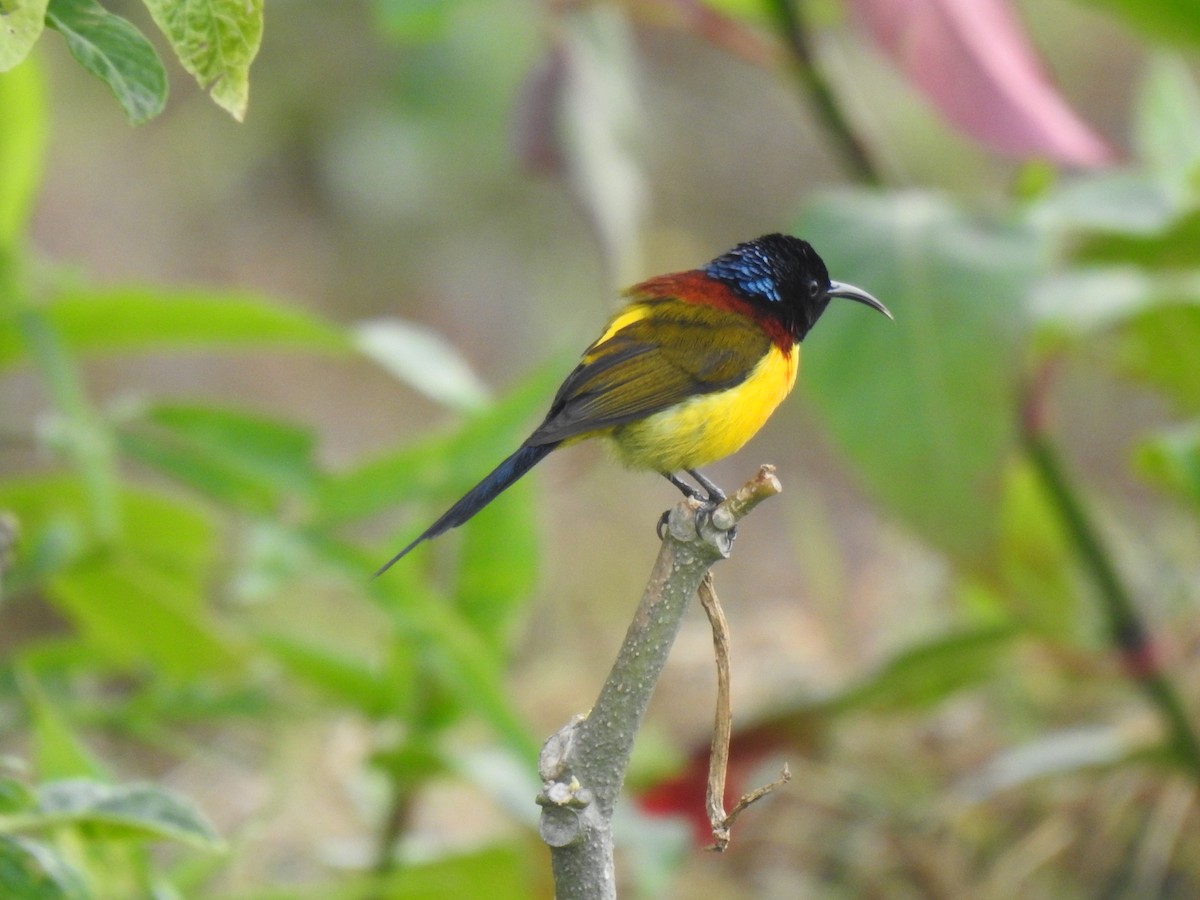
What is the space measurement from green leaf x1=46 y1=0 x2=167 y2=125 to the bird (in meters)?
0.89

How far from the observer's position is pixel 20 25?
93 centimetres

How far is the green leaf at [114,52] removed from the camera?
103cm

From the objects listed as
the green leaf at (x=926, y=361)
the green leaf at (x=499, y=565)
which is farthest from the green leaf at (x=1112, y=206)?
the green leaf at (x=499, y=565)

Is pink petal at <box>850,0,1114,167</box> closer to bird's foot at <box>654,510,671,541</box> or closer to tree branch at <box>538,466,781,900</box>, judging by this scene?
bird's foot at <box>654,510,671,541</box>

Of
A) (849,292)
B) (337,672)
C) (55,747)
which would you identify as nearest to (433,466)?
(337,672)

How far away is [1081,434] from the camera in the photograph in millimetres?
6461

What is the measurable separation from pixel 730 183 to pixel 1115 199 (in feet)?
18.0

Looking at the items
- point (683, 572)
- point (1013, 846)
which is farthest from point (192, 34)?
point (1013, 846)

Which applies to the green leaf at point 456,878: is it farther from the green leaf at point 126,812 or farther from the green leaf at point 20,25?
the green leaf at point 20,25

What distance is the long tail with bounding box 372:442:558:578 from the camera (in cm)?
156

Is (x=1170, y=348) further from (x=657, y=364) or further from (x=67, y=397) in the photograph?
(x=67, y=397)

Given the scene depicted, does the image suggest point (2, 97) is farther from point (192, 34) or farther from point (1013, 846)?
point (1013, 846)

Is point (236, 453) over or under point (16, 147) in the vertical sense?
under

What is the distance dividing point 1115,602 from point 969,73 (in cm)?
106
